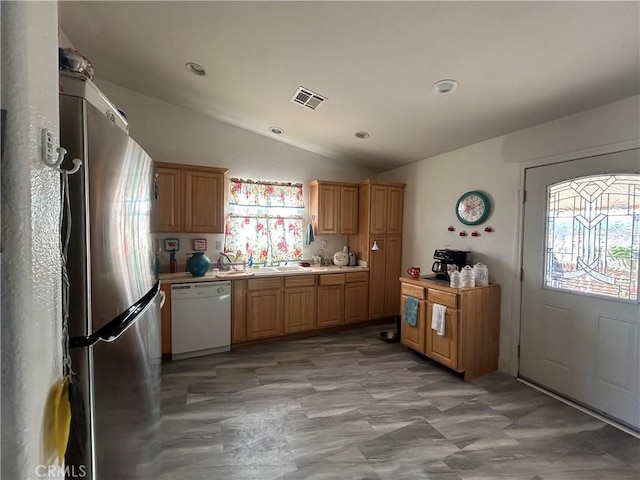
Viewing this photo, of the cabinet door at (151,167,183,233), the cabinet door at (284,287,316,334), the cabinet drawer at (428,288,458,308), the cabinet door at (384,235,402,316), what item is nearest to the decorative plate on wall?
the cabinet drawer at (428,288,458,308)

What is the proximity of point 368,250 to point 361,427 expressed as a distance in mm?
2583

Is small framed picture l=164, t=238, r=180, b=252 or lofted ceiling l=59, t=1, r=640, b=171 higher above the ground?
lofted ceiling l=59, t=1, r=640, b=171

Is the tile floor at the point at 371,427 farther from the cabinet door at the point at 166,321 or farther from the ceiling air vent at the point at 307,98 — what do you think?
the ceiling air vent at the point at 307,98

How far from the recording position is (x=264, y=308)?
370cm

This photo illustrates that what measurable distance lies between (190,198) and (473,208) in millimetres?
3402

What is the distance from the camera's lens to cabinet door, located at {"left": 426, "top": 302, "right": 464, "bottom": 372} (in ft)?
9.56

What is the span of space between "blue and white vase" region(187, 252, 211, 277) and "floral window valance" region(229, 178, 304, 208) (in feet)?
3.13

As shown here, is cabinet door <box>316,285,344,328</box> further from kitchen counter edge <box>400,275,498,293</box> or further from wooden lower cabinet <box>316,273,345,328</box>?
kitchen counter edge <box>400,275,498,293</box>

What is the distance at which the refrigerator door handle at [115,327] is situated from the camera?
0.87 metres

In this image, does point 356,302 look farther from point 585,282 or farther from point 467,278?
point 585,282

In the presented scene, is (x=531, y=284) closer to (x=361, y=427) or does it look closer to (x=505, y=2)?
(x=361, y=427)

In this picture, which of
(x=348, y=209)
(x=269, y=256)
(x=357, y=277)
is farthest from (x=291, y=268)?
(x=348, y=209)

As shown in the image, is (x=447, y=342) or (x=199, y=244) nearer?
(x=447, y=342)

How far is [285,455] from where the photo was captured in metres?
1.92
